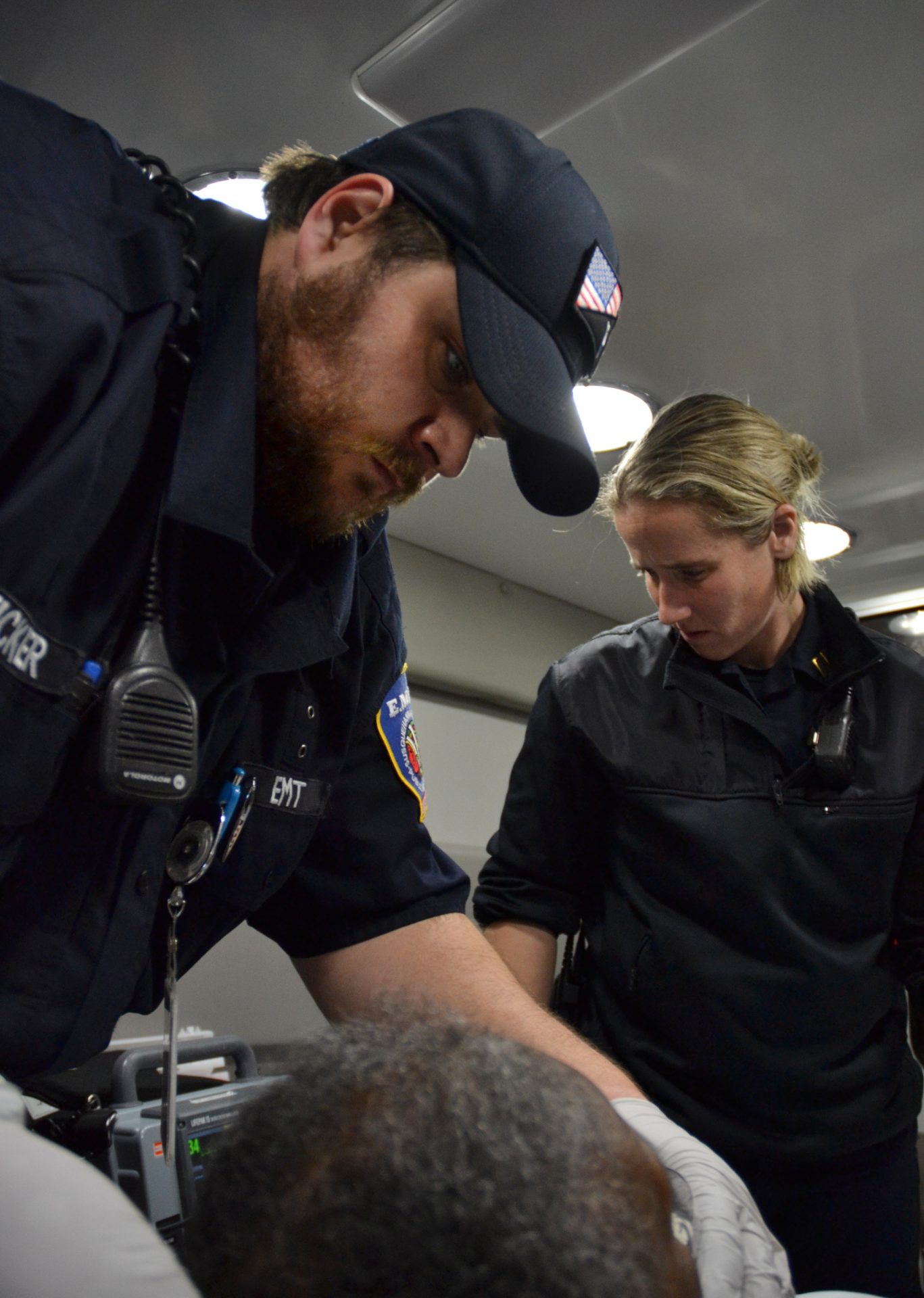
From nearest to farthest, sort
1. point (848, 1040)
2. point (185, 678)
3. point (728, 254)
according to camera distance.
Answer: point (185, 678) → point (848, 1040) → point (728, 254)

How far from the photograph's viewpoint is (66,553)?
2.44 ft

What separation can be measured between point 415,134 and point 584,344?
277mm

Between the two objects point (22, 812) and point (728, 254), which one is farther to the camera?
point (728, 254)

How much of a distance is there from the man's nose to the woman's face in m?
0.71

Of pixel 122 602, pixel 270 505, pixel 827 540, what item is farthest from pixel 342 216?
pixel 827 540

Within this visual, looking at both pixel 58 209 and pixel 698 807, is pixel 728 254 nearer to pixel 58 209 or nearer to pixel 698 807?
pixel 698 807

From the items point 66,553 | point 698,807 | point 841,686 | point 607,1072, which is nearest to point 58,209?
point 66,553

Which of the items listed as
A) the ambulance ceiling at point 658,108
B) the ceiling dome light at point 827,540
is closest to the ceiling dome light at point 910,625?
the ceiling dome light at point 827,540

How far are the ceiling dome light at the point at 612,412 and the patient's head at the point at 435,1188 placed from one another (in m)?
2.24

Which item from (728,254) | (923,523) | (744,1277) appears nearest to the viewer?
(744,1277)

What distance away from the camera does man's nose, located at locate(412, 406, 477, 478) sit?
97 cm

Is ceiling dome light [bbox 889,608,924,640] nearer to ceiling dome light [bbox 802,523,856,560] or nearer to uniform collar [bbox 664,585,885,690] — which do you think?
ceiling dome light [bbox 802,523,856,560]

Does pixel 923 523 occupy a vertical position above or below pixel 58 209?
above

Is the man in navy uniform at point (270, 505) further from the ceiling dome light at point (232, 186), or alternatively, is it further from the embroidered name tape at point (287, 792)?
the ceiling dome light at point (232, 186)
